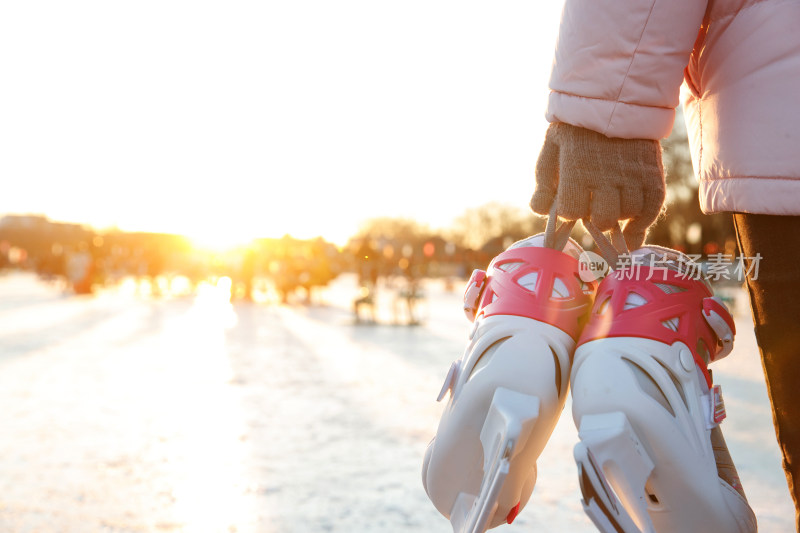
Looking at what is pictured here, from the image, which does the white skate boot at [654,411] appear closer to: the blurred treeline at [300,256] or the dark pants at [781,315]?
the dark pants at [781,315]

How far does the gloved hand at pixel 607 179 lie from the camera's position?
0.98 m

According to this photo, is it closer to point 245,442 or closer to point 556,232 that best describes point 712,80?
point 556,232

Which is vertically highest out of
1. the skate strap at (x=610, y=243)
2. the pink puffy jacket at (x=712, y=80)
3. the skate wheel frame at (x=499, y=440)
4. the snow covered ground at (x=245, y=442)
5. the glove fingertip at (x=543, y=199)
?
the pink puffy jacket at (x=712, y=80)

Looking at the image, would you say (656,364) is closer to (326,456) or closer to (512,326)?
(512,326)

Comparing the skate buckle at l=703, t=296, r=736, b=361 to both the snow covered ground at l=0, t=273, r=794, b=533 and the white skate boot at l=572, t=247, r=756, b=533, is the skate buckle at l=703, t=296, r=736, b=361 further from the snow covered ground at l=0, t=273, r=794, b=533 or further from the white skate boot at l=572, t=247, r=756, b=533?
the snow covered ground at l=0, t=273, r=794, b=533

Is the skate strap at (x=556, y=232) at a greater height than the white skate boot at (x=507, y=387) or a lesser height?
greater

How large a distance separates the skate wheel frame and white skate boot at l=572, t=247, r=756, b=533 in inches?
2.8

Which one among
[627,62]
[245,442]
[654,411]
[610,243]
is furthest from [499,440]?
[245,442]

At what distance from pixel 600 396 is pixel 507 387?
13 centimetres

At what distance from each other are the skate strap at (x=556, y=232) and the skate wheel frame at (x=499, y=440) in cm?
29

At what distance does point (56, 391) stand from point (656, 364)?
433cm

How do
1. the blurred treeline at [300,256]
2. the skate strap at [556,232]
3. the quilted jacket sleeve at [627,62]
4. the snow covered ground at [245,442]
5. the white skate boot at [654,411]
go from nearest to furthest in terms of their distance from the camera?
the white skate boot at [654,411], the quilted jacket sleeve at [627,62], the skate strap at [556,232], the snow covered ground at [245,442], the blurred treeline at [300,256]

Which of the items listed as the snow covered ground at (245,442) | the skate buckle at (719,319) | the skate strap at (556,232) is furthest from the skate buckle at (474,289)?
the snow covered ground at (245,442)

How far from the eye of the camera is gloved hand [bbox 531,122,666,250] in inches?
38.4
